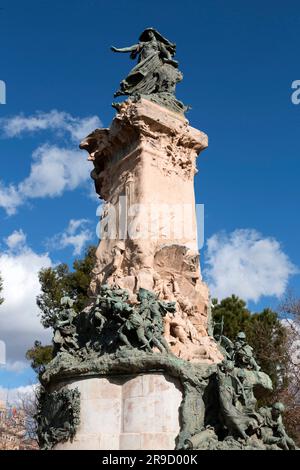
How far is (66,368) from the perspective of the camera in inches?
419

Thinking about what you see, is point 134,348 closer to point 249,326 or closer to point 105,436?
point 105,436

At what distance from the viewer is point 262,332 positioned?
77.2ft

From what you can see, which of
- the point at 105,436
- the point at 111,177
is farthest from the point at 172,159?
the point at 105,436

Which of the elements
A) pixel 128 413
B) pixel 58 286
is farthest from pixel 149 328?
pixel 58 286

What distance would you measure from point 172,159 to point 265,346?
1231 centimetres

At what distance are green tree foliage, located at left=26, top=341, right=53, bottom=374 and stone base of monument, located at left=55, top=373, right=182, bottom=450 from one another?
1382 cm

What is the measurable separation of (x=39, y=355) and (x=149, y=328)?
587 inches

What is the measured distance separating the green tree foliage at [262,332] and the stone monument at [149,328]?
9.79 metres

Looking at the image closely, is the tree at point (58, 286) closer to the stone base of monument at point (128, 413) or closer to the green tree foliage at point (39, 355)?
the green tree foliage at point (39, 355)

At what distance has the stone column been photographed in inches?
465

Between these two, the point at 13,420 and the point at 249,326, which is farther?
the point at 13,420
